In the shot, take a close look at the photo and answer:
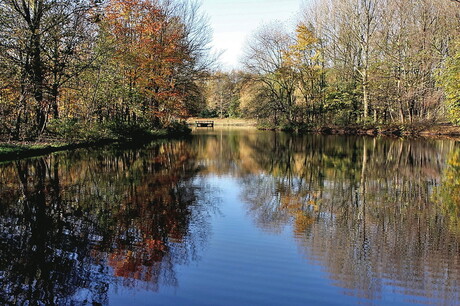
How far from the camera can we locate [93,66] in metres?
19.3

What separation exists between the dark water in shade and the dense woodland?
27.8 feet

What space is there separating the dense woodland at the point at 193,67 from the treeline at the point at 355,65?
0.39 feet

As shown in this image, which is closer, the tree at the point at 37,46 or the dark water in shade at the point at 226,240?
the dark water in shade at the point at 226,240

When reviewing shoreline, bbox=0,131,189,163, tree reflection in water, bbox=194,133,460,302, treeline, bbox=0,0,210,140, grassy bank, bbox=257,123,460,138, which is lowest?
tree reflection in water, bbox=194,133,460,302

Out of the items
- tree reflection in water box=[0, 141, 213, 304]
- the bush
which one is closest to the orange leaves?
the bush

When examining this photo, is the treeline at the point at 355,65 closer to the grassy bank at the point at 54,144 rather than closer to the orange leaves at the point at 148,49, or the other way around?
the orange leaves at the point at 148,49

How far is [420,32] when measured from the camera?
31.0 metres

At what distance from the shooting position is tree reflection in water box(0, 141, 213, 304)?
13.7 ft

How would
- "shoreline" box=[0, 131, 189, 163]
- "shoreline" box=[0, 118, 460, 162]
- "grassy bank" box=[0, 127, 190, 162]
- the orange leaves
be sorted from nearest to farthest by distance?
"shoreline" box=[0, 131, 189, 163], "grassy bank" box=[0, 127, 190, 162], "shoreline" box=[0, 118, 460, 162], the orange leaves

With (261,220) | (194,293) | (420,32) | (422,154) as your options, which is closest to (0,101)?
(261,220)

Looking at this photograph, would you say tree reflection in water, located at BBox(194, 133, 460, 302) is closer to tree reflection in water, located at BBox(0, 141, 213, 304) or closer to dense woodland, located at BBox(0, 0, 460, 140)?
tree reflection in water, located at BBox(0, 141, 213, 304)

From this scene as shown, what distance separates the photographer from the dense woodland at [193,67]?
17641 mm

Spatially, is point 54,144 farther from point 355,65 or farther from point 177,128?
point 355,65

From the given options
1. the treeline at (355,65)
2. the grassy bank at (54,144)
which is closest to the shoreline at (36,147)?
the grassy bank at (54,144)
